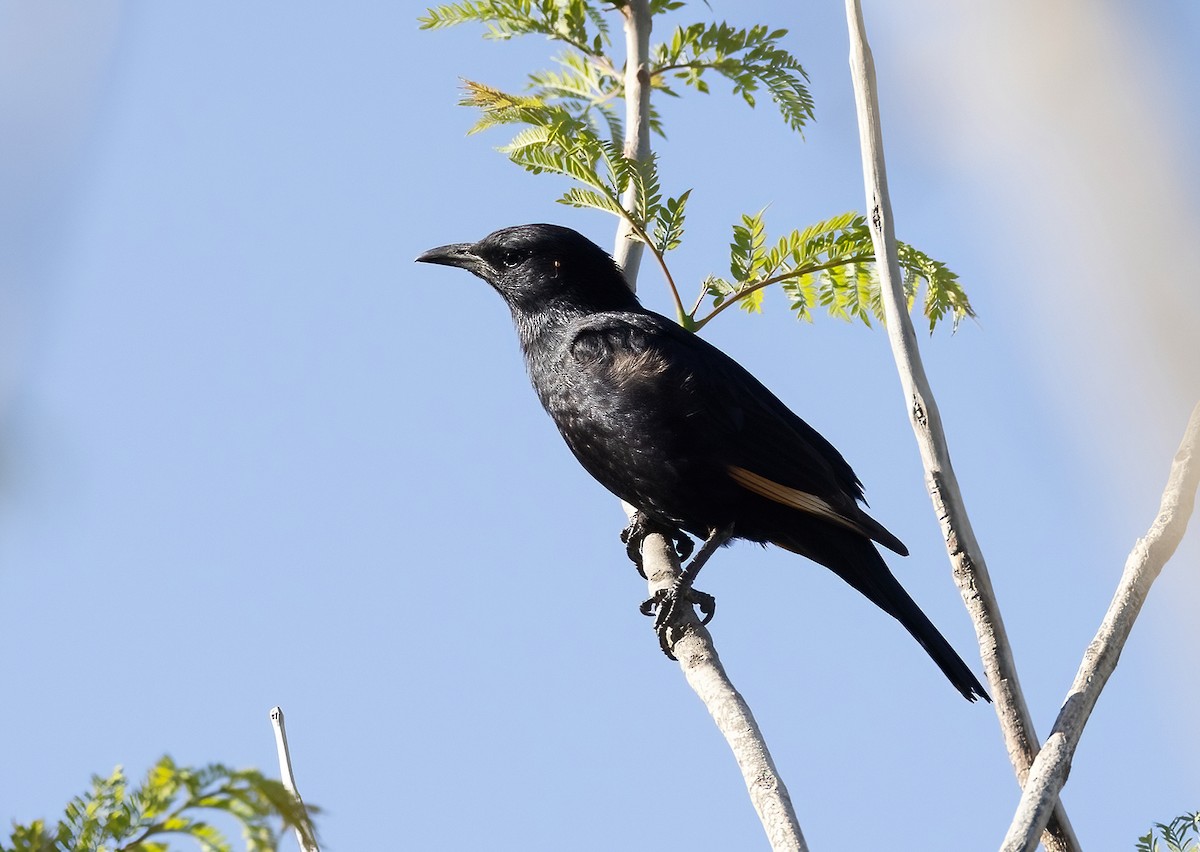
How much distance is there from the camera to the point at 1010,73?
1.50 metres

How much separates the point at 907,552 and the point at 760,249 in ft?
3.63

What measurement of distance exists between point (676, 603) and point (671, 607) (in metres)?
0.02

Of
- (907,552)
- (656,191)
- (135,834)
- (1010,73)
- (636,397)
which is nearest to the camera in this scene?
(1010,73)

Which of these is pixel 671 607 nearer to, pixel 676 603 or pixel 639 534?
pixel 676 603

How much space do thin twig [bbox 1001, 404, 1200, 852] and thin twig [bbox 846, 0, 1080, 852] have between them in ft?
0.80

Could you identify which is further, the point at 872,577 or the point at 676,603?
the point at 872,577

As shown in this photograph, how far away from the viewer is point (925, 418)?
3180mm

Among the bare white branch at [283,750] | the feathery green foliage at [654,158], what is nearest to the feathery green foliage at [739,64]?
the feathery green foliage at [654,158]

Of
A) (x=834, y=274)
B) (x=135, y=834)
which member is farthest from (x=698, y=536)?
(x=135, y=834)

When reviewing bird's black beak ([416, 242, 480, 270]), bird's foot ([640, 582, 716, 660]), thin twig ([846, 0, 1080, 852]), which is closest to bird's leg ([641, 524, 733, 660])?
bird's foot ([640, 582, 716, 660])

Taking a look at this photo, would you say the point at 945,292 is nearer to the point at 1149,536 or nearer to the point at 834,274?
the point at 834,274

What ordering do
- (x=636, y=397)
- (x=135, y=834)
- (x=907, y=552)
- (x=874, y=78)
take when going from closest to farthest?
(x=135, y=834) → (x=874, y=78) → (x=907, y=552) → (x=636, y=397)

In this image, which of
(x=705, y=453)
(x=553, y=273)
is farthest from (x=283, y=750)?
(x=553, y=273)

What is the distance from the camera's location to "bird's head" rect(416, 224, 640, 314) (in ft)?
18.5
